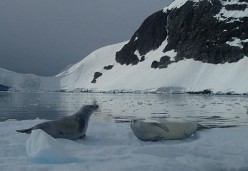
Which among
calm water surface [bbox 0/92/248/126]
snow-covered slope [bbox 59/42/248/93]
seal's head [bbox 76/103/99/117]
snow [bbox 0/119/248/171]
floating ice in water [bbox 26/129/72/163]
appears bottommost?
calm water surface [bbox 0/92/248/126]

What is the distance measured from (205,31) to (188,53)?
812cm

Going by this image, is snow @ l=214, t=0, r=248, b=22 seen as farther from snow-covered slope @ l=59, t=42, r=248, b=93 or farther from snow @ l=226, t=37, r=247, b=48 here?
snow-covered slope @ l=59, t=42, r=248, b=93

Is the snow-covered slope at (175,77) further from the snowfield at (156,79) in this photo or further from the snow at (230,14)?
the snow at (230,14)

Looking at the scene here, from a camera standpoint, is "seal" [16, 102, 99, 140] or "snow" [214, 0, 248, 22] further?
"snow" [214, 0, 248, 22]

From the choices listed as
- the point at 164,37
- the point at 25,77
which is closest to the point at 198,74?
the point at 164,37

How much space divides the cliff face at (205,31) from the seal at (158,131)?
96.5 metres

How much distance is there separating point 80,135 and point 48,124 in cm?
76

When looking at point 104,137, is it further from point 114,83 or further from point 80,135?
point 114,83

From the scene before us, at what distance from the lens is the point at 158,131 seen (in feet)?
28.0

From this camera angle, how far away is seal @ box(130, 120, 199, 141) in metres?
8.42

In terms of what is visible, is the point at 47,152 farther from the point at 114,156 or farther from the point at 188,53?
the point at 188,53

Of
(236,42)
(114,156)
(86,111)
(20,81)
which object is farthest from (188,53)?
(114,156)

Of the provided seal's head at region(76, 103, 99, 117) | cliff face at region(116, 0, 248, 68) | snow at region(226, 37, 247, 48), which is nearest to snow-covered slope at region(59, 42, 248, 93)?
cliff face at region(116, 0, 248, 68)

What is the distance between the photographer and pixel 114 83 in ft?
431
